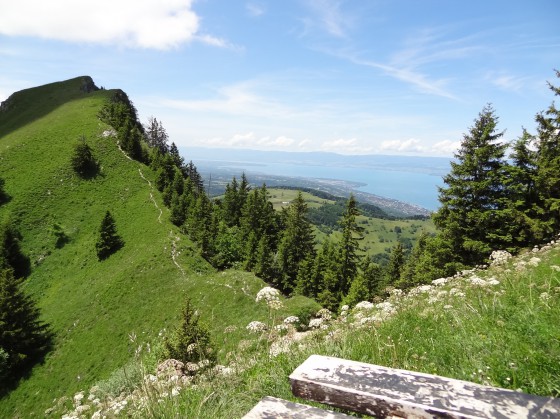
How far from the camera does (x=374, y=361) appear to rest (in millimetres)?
4758

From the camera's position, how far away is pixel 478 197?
2656 centimetres

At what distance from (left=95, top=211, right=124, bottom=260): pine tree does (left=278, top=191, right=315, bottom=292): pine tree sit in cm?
2504

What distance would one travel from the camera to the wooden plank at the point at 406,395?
6.77 feet

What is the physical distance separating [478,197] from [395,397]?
94.9 feet

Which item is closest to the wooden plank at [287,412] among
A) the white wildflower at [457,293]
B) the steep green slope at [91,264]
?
the white wildflower at [457,293]

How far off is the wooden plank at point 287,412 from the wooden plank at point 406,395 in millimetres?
133

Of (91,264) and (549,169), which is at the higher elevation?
(549,169)

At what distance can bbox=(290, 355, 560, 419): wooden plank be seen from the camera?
2064 millimetres

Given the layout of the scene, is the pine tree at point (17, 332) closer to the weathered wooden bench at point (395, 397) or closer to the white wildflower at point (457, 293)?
the white wildflower at point (457, 293)

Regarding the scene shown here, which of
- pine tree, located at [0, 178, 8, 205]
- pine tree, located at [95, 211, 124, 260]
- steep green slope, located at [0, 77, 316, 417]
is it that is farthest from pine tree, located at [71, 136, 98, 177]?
pine tree, located at [95, 211, 124, 260]

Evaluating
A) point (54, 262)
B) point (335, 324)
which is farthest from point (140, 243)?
point (335, 324)

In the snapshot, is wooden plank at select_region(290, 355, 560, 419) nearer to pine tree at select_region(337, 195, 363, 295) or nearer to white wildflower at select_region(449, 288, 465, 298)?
white wildflower at select_region(449, 288, 465, 298)

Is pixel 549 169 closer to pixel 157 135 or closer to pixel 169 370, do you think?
pixel 169 370

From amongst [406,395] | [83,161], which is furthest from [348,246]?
[83,161]
